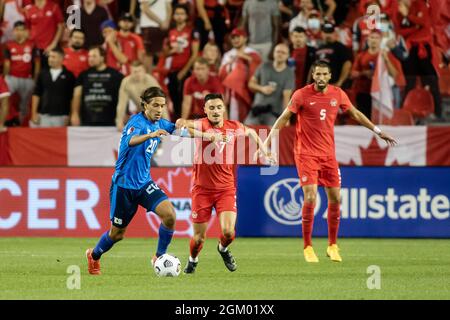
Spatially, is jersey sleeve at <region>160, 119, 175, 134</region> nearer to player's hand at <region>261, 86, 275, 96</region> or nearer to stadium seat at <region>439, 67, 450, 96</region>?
player's hand at <region>261, 86, 275, 96</region>

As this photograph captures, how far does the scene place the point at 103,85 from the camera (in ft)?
62.8

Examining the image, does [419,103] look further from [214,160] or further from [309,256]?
[214,160]

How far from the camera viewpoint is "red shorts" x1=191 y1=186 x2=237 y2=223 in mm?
12133

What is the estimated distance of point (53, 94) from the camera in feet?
63.3

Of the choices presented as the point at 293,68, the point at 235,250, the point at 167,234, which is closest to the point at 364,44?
the point at 293,68

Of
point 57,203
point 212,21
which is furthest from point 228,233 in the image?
point 212,21

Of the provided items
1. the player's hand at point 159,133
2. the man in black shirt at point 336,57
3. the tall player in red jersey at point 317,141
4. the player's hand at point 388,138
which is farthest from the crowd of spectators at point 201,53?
the player's hand at point 159,133

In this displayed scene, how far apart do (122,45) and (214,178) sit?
27.7 ft

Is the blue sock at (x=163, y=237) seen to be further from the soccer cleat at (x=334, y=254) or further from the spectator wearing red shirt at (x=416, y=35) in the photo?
the spectator wearing red shirt at (x=416, y=35)

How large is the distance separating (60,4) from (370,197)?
279 inches

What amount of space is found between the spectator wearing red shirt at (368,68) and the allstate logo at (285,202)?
1688mm

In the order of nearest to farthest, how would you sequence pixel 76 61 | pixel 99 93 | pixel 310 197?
pixel 310 197 → pixel 99 93 → pixel 76 61
